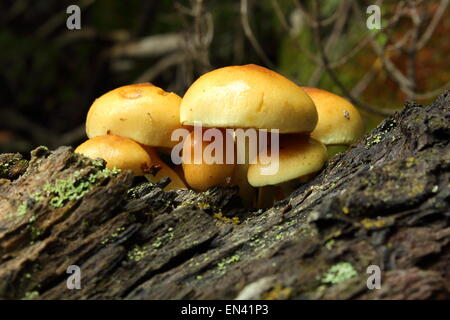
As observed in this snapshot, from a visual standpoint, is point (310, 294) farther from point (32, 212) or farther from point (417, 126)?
point (32, 212)

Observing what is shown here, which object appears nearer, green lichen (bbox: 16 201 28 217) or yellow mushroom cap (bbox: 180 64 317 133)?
green lichen (bbox: 16 201 28 217)

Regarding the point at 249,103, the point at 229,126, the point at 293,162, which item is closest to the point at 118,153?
the point at 229,126

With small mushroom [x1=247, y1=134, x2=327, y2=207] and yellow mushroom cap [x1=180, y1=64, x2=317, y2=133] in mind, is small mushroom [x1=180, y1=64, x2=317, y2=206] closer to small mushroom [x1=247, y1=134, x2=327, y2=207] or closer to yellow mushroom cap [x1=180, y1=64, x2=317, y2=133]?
yellow mushroom cap [x1=180, y1=64, x2=317, y2=133]

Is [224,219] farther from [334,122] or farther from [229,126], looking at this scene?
[334,122]

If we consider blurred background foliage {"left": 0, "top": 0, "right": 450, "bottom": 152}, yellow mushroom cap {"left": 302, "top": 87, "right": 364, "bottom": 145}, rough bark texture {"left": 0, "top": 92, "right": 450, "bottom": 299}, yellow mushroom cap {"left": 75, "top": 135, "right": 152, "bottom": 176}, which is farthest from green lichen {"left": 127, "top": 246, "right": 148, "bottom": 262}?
blurred background foliage {"left": 0, "top": 0, "right": 450, "bottom": 152}

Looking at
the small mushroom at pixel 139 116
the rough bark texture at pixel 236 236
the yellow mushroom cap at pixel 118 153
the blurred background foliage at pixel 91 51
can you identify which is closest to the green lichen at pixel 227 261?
the rough bark texture at pixel 236 236

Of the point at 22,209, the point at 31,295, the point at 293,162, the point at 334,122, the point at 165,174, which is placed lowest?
the point at 31,295

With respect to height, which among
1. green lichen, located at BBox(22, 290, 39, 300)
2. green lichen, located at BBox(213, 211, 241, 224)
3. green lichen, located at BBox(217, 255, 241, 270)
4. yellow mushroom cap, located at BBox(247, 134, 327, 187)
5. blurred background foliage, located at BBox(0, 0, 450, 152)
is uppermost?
blurred background foliage, located at BBox(0, 0, 450, 152)

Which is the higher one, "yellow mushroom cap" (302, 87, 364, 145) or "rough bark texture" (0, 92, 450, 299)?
"yellow mushroom cap" (302, 87, 364, 145)

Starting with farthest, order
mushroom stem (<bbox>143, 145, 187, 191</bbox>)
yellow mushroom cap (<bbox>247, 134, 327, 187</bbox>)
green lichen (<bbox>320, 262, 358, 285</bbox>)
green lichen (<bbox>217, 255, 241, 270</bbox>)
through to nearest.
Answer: mushroom stem (<bbox>143, 145, 187, 191</bbox>)
yellow mushroom cap (<bbox>247, 134, 327, 187</bbox>)
green lichen (<bbox>217, 255, 241, 270</bbox>)
green lichen (<bbox>320, 262, 358, 285</bbox>)
